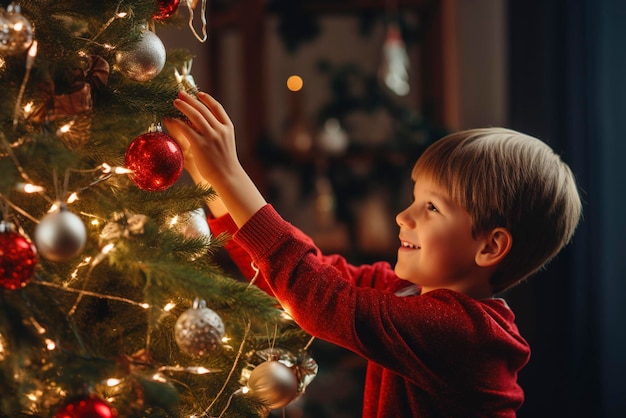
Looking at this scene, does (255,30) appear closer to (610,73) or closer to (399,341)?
(610,73)

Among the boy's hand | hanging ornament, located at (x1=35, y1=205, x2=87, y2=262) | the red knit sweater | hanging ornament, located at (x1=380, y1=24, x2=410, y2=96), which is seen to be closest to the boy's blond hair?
the red knit sweater

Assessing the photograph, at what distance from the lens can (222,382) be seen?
939 mm

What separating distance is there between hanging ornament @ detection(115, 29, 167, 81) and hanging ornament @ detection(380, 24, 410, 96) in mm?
2020

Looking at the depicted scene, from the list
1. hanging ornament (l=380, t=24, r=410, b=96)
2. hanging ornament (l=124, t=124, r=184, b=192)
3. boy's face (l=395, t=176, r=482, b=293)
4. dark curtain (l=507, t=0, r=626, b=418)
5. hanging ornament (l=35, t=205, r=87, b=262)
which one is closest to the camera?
hanging ornament (l=35, t=205, r=87, b=262)

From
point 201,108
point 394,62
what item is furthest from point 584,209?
point 201,108

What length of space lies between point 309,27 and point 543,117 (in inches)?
41.2

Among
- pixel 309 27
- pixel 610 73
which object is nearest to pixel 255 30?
pixel 309 27

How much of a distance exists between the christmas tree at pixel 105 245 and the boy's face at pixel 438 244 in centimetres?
28

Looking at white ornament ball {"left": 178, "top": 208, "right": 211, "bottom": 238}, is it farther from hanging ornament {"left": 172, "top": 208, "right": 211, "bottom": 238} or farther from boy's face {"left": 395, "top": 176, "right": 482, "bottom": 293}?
boy's face {"left": 395, "top": 176, "right": 482, "bottom": 293}

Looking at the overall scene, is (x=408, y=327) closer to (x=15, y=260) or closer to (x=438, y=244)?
(x=438, y=244)

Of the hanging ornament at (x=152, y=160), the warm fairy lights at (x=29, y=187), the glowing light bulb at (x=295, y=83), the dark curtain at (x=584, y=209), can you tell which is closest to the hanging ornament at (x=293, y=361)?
the hanging ornament at (x=152, y=160)

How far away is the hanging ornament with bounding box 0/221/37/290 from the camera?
2.22ft

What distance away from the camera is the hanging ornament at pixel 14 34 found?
71 cm

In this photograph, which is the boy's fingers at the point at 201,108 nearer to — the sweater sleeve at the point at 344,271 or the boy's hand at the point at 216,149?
the boy's hand at the point at 216,149
